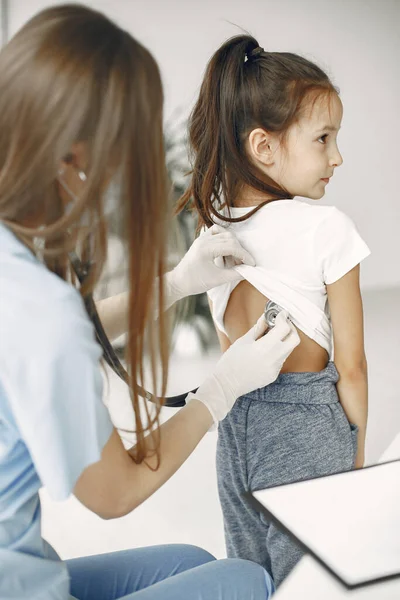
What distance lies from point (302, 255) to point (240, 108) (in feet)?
1.02

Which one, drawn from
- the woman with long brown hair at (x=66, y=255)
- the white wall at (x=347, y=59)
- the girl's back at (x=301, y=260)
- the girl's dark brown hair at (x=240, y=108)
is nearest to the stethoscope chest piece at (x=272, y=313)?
the girl's back at (x=301, y=260)

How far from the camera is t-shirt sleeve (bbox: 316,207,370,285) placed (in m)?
1.25

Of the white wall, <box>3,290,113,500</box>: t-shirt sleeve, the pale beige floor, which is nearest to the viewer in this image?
<box>3,290,113,500</box>: t-shirt sleeve

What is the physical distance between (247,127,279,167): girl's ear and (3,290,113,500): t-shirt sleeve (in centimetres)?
64

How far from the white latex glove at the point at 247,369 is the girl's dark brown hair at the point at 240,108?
0.86 feet

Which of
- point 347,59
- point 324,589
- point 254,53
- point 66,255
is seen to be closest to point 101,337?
point 66,255

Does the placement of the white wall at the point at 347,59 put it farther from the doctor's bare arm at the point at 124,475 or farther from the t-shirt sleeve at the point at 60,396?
the t-shirt sleeve at the point at 60,396

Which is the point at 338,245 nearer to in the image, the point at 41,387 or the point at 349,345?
the point at 349,345

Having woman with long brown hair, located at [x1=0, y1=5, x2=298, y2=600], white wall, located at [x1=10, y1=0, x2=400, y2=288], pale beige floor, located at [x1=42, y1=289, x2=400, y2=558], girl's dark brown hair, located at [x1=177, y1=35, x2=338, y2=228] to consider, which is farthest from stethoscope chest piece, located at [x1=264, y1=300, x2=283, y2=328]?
white wall, located at [x1=10, y1=0, x2=400, y2=288]

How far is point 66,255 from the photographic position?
907 millimetres

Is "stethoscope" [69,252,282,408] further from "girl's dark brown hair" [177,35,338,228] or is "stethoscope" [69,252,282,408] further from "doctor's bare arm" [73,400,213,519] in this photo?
"girl's dark brown hair" [177,35,338,228]

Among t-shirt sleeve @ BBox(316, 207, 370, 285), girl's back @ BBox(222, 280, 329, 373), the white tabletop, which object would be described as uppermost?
t-shirt sleeve @ BBox(316, 207, 370, 285)

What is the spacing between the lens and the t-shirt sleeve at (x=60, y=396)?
0.78 meters

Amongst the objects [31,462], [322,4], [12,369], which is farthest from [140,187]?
[322,4]
